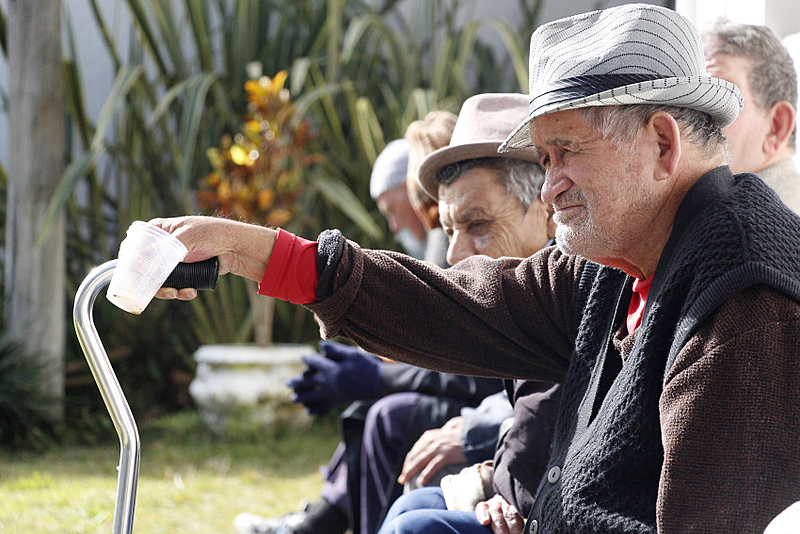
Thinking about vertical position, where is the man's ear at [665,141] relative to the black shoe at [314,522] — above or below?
above

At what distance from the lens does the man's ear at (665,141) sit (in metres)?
1.23

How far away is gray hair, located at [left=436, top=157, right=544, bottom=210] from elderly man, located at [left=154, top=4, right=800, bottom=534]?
0.46 meters

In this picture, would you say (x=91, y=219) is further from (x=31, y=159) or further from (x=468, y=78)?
(x=468, y=78)

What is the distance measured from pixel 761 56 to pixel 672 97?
110 centimetres

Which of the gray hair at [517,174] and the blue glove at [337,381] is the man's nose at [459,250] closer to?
the gray hair at [517,174]

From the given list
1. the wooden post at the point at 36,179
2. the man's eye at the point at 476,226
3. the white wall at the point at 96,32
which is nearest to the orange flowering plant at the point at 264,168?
the wooden post at the point at 36,179

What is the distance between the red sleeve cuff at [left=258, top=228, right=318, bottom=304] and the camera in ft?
4.85

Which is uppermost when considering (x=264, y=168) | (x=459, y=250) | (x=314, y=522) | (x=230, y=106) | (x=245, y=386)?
(x=459, y=250)

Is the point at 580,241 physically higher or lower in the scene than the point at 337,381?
higher

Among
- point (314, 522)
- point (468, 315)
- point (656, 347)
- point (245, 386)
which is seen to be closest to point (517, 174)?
point (468, 315)

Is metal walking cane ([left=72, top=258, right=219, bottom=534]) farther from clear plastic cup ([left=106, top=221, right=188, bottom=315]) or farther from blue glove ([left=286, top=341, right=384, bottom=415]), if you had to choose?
blue glove ([left=286, top=341, right=384, bottom=415])

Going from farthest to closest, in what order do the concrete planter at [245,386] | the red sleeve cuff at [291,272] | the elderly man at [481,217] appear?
the concrete planter at [245,386], the elderly man at [481,217], the red sleeve cuff at [291,272]

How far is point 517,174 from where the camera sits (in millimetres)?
2086

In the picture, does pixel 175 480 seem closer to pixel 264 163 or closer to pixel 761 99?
pixel 264 163
